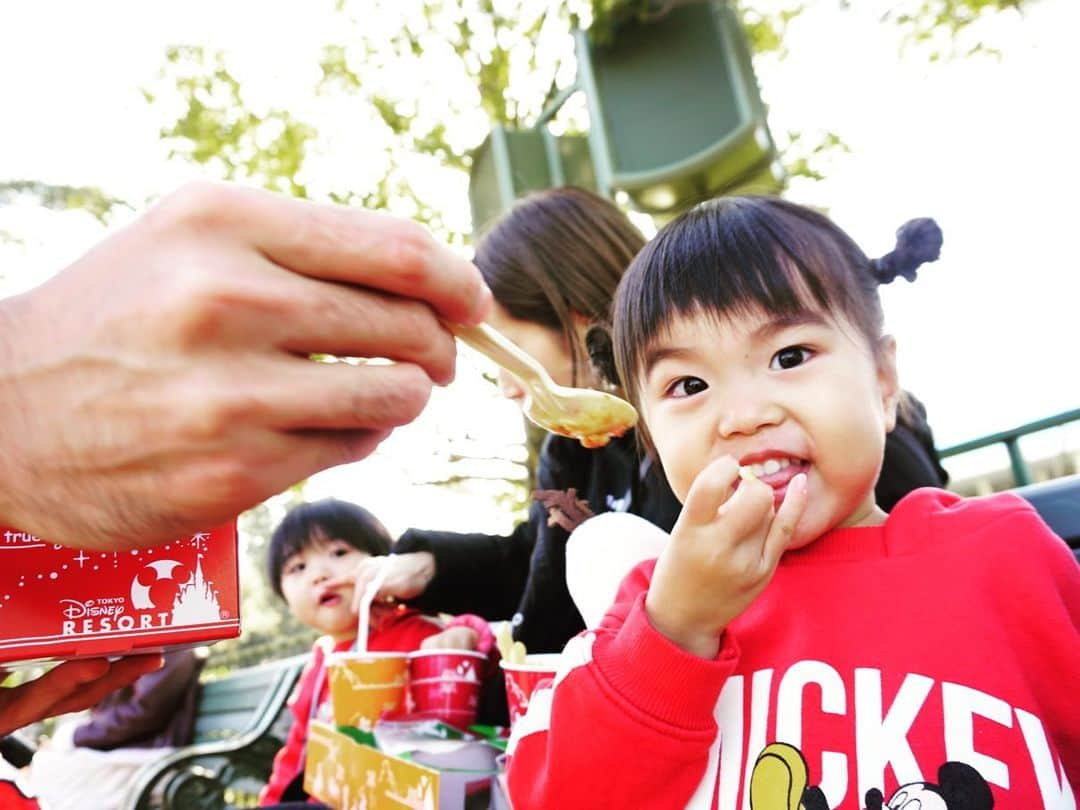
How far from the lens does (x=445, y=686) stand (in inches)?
71.9

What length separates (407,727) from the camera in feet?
5.56

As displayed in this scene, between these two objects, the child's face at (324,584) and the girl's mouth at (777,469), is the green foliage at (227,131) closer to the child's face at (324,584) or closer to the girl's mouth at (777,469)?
the child's face at (324,584)

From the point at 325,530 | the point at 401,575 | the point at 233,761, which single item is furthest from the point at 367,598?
the point at 233,761

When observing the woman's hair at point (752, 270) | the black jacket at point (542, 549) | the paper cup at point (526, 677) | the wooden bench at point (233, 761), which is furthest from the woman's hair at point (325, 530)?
the woman's hair at point (752, 270)

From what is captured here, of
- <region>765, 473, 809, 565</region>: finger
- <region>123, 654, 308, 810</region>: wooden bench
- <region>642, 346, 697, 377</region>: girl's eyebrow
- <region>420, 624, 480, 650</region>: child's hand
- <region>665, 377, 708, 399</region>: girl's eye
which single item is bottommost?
<region>123, 654, 308, 810</region>: wooden bench

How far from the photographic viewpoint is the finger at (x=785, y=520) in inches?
38.3

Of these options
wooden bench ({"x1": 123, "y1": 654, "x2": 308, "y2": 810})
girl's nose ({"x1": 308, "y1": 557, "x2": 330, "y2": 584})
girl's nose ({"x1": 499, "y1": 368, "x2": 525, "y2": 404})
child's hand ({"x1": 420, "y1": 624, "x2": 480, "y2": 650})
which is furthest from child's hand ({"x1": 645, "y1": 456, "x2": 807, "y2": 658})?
wooden bench ({"x1": 123, "y1": 654, "x2": 308, "y2": 810})

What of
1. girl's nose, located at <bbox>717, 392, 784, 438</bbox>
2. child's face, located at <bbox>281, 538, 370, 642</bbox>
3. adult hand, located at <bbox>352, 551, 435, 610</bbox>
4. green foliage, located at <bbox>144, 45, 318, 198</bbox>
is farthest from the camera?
green foliage, located at <bbox>144, 45, 318, 198</bbox>

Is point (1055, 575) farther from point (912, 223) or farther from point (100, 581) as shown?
point (100, 581)

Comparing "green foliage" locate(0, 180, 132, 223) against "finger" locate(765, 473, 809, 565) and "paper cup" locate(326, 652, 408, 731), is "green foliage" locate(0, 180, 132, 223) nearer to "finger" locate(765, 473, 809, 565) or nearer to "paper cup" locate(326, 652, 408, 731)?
"paper cup" locate(326, 652, 408, 731)

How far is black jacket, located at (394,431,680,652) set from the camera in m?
1.82

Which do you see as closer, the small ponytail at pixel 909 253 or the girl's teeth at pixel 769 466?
the girl's teeth at pixel 769 466

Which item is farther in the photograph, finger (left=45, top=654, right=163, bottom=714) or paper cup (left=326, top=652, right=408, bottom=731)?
paper cup (left=326, top=652, right=408, bottom=731)

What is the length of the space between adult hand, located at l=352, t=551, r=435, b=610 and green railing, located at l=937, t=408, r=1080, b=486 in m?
1.36
